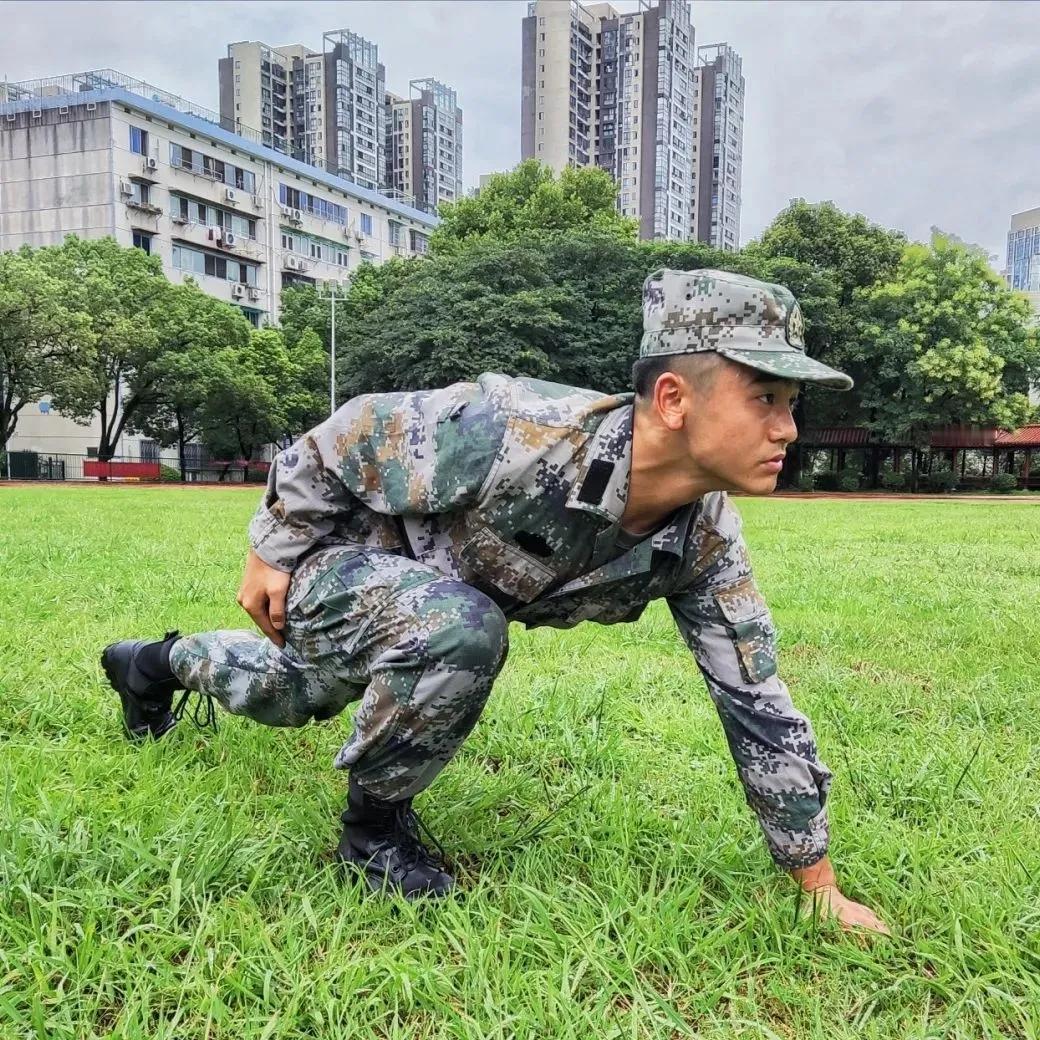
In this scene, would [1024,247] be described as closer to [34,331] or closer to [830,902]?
[34,331]

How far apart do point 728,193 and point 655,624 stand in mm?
83835

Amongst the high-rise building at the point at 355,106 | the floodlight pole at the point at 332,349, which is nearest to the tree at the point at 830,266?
the floodlight pole at the point at 332,349

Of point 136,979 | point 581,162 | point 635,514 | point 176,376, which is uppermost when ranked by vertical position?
point 581,162

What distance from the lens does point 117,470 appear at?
97.6 feet

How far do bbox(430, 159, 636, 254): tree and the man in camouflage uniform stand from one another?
99.6 feet

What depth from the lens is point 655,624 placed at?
14.1 feet

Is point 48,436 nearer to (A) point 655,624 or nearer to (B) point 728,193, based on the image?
(A) point 655,624

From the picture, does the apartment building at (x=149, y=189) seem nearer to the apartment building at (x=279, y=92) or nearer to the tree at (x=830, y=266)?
the tree at (x=830, y=266)

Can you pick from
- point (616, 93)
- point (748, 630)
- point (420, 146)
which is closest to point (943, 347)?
point (748, 630)

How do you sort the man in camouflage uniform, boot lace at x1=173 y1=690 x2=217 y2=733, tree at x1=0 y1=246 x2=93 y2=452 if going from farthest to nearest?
tree at x1=0 y1=246 x2=93 y2=452, boot lace at x1=173 y1=690 x2=217 y2=733, the man in camouflage uniform

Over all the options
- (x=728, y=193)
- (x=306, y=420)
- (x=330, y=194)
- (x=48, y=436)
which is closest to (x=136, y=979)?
(x=306, y=420)

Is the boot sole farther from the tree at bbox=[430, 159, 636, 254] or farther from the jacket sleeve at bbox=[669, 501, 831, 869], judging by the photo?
the tree at bbox=[430, 159, 636, 254]

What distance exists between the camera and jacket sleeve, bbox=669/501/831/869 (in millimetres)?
1714

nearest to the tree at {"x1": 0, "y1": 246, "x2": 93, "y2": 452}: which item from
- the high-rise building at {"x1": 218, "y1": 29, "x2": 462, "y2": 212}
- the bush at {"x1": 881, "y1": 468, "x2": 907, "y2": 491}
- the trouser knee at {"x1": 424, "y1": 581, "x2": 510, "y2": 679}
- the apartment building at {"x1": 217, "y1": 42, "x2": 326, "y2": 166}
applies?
the bush at {"x1": 881, "y1": 468, "x2": 907, "y2": 491}
